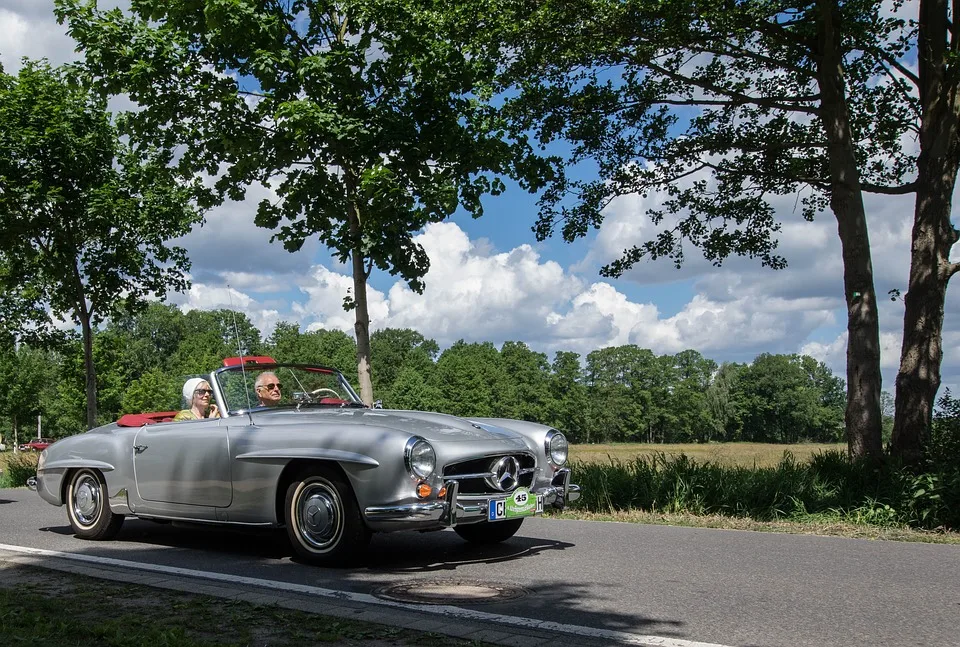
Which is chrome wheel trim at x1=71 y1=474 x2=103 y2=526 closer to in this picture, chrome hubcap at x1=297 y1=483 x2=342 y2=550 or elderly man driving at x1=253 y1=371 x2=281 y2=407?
elderly man driving at x1=253 y1=371 x2=281 y2=407

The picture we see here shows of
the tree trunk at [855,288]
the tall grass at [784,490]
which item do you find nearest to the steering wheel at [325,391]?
the tall grass at [784,490]

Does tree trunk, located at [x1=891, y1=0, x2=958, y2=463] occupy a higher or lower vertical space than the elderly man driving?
higher

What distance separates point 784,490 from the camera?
10062 millimetres

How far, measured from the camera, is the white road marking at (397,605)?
440cm

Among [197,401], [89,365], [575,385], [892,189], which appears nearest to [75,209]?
[89,365]

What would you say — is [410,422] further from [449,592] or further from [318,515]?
[449,592]

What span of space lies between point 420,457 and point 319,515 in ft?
3.17

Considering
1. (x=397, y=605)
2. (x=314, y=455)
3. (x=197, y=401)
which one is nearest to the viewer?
(x=397, y=605)

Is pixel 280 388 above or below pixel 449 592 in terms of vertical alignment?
above

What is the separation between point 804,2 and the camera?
1299 cm

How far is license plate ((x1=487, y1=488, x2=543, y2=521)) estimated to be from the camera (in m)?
6.48

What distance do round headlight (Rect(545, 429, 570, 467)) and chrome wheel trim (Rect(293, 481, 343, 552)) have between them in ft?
5.96

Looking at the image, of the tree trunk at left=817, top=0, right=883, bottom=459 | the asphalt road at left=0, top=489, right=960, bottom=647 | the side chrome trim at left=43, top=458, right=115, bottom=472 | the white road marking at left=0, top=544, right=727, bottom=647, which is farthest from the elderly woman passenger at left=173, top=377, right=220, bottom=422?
the tree trunk at left=817, top=0, right=883, bottom=459

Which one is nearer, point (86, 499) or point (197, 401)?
point (197, 401)
